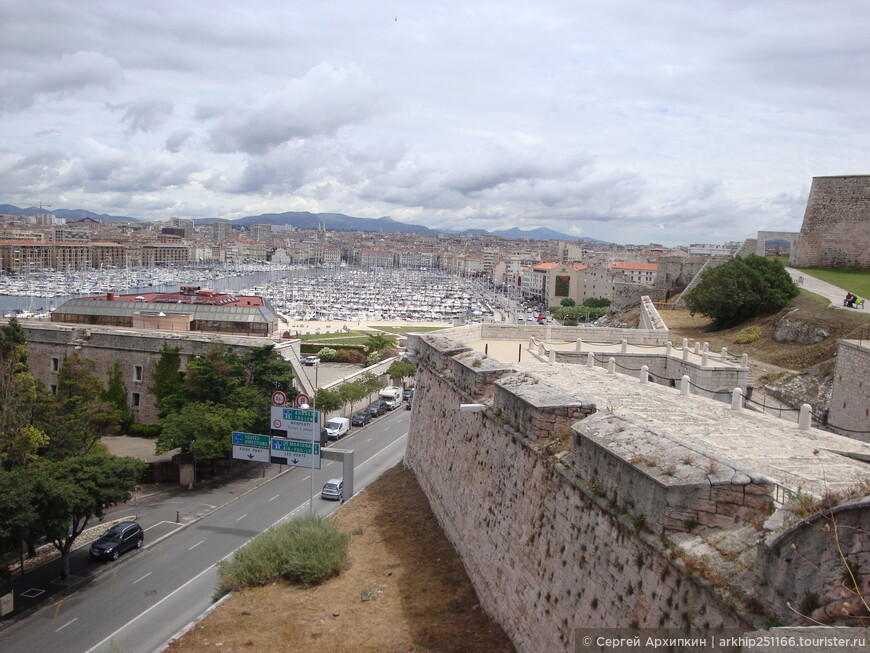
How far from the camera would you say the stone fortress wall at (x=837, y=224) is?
102ft

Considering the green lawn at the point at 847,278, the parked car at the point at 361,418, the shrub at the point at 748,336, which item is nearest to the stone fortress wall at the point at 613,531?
the shrub at the point at 748,336

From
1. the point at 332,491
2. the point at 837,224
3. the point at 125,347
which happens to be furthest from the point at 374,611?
the point at 837,224

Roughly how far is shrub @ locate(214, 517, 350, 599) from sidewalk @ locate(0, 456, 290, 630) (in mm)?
6625

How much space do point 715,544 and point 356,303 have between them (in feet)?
326

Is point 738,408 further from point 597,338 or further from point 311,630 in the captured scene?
point 597,338

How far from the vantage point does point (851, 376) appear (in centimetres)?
1355

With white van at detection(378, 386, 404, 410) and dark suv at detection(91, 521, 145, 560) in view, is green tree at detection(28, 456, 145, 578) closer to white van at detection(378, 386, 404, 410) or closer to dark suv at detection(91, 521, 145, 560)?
dark suv at detection(91, 521, 145, 560)

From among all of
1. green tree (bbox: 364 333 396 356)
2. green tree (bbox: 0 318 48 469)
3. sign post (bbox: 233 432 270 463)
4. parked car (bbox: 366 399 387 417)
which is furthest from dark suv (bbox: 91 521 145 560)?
green tree (bbox: 364 333 396 356)

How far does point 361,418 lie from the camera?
32.1m

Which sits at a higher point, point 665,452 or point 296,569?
point 665,452

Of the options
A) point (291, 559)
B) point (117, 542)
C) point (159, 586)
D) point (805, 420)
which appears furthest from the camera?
point (117, 542)

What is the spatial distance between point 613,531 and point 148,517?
61.3 ft

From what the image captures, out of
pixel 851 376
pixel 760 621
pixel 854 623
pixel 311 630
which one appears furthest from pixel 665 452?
pixel 851 376

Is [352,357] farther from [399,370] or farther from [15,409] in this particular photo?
[15,409]
